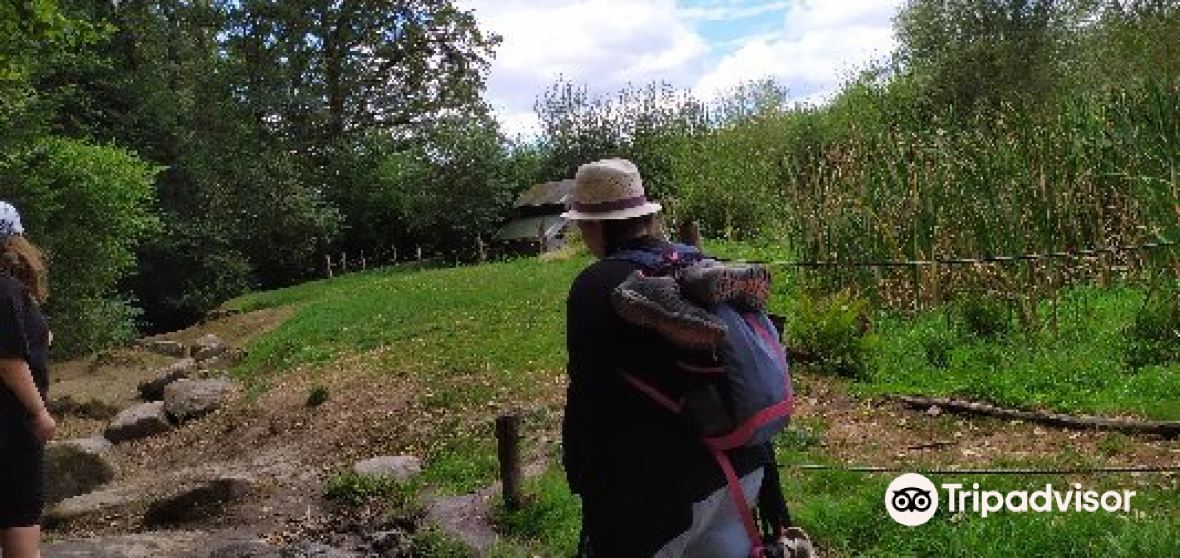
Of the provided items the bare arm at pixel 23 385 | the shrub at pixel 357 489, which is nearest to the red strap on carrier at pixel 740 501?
the bare arm at pixel 23 385

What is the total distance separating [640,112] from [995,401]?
2671 cm

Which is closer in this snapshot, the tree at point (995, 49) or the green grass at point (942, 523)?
the green grass at point (942, 523)

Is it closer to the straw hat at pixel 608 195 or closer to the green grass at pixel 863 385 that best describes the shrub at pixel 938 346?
the green grass at pixel 863 385

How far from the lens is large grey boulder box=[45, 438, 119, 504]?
9984 mm

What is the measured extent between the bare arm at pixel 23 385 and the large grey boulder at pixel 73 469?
6.29 meters

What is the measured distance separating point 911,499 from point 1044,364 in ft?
11.2

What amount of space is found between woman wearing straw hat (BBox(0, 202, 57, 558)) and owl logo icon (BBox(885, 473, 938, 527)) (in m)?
3.97

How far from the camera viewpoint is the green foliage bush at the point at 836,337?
9094 millimetres

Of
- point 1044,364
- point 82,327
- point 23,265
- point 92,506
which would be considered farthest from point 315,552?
point 82,327

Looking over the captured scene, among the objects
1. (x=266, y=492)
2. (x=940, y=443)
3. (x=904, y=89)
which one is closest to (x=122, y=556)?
(x=266, y=492)

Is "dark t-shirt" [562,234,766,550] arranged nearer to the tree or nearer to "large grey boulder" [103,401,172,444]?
"large grey boulder" [103,401,172,444]

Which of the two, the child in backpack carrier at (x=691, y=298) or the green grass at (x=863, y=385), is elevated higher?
the child in backpack carrier at (x=691, y=298)

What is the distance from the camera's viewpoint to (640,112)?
110ft

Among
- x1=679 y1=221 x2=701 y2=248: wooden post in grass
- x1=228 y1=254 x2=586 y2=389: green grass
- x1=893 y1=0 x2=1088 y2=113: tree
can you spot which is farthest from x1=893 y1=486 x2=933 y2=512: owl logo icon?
x1=893 y1=0 x2=1088 y2=113: tree
